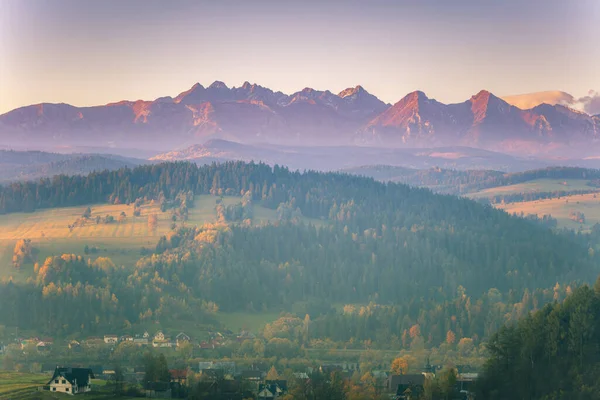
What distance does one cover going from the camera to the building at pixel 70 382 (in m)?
54.7

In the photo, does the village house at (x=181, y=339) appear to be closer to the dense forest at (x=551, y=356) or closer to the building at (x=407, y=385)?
the building at (x=407, y=385)

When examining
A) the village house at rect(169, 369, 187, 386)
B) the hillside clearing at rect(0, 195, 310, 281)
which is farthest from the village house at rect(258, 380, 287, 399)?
the hillside clearing at rect(0, 195, 310, 281)

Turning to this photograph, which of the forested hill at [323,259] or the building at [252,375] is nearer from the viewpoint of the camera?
the building at [252,375]

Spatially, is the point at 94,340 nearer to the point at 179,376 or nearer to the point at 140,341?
the point at 140,341

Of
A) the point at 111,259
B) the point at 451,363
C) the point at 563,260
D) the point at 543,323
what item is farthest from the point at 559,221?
the point at 543,323

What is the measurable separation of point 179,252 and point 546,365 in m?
59.9

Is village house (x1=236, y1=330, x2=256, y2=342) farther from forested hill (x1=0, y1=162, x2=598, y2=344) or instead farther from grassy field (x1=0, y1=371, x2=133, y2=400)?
grassy field (x1=0, y1=371, x2=133, y2=400)

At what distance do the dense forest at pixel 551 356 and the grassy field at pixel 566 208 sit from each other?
318 feet

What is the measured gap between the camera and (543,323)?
5447cm

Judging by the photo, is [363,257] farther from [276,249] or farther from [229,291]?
[229,291]

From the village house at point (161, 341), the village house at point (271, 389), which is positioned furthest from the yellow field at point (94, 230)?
the village house at point (271, 389)

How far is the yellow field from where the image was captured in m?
104

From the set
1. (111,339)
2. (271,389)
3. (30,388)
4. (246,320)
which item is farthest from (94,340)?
(271,389)

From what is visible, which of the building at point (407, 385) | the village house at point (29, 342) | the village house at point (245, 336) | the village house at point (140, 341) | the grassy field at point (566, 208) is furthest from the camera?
the grassy field at point (566, 208)
